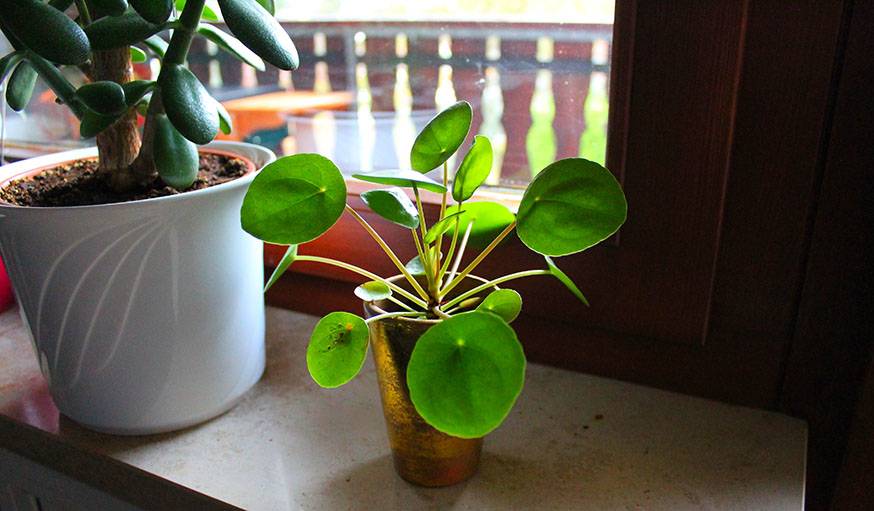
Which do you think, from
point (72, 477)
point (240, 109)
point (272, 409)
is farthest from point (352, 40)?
point (72, 477)

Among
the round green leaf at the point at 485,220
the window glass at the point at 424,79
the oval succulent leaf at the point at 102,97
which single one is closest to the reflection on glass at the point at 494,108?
the window glass at the point at 424,79

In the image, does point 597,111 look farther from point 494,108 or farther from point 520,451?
point 520,451

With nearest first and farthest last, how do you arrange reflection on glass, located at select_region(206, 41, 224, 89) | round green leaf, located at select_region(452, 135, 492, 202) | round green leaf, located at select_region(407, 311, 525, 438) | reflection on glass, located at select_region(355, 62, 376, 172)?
round green leaf, located at select_region(407, 311, 525, 438) → round green leaf, located at select_region(452, 135, 492, 202) → reflection on glass, located at select_region(355, 62, 376, 172) → reflection on glass, located at select_region(206, 41, 224, 89)

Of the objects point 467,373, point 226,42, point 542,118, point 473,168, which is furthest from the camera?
point 542,118

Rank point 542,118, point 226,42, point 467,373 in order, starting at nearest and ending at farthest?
point 467,373
point 226,42
point 542,118

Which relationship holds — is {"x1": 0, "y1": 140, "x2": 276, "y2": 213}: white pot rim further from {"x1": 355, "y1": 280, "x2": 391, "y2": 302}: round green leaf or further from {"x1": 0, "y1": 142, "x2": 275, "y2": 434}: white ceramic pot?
{"x1": 355, "y1": 280, "x2": 391, "y2": 302}: round green leaf

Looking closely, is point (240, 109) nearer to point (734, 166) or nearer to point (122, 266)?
point (122, 266)

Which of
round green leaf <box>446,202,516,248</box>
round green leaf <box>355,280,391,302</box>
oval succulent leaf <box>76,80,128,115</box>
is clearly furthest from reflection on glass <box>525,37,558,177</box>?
oval succulent leaf <box>76,80,128,115</box>

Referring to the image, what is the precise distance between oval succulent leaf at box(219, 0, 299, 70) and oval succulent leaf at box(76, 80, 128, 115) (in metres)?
0.11

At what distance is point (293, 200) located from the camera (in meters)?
0.49

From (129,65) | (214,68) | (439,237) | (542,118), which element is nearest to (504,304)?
(439,237)

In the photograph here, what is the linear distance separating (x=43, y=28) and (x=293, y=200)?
207 millimetres

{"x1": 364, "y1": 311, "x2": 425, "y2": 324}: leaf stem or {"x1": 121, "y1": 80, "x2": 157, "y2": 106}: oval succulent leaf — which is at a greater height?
{"x1": 121, "y1": 80, "x2": 157, "y2": 106}: oval succulent leaf

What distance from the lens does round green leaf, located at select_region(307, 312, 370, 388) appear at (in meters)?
0.50
